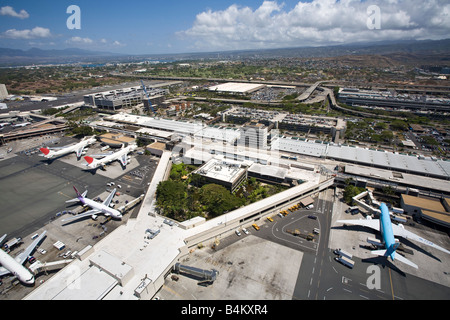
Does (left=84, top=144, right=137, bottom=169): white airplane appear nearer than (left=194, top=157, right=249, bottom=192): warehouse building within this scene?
No

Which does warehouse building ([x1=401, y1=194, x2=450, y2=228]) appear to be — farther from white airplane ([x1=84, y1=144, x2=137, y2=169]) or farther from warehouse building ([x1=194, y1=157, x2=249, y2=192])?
white airplane ([x1=84, y1=144, x2=137, y2=169])

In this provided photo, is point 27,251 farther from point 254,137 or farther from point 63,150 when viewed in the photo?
point 254,137

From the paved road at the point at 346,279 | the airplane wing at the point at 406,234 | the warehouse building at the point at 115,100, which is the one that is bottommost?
the paved road at the point at 346,279

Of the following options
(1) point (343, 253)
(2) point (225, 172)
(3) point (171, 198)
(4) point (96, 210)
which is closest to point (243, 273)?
(1) point (343, 253)

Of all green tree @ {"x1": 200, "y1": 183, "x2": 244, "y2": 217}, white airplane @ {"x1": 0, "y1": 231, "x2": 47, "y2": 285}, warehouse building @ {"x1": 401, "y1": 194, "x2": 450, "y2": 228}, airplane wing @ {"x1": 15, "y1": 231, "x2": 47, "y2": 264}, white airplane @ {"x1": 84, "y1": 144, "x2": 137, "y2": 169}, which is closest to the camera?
white airplane @ {"x1": 0, "y1": 231, "x2": 47, "y2": 285}

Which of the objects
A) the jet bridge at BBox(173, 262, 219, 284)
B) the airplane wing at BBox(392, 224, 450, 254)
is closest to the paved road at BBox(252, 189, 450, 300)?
the airplane wing at BBox(392, 224, 450, 254)

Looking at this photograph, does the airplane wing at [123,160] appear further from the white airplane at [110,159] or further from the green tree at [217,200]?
the green tree at [217,200]

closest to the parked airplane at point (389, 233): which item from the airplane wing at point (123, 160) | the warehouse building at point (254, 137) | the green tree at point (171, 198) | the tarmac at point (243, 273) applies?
the tarmac at point (243, 273)
